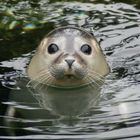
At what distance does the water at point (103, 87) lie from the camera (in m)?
4.92

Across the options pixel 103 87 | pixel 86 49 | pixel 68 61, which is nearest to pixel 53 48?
pixel 86 49

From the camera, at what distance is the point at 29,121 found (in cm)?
513

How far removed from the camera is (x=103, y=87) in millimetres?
5984

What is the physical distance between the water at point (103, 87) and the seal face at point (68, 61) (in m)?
0.19

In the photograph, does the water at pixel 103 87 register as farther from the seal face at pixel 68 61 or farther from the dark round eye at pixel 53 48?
the dark round eye at pixel 53 48

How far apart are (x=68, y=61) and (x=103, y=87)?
0.70 m

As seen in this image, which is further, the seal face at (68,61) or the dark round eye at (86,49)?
the dark round eye at (86,49)

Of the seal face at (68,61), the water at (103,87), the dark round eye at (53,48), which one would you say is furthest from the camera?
the dark round eye at (53,48)

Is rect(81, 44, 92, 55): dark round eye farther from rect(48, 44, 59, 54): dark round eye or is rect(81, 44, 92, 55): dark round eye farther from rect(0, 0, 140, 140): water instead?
rect(0, 0, 140, 140): water

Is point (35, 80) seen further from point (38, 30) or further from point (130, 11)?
point (130, 11)

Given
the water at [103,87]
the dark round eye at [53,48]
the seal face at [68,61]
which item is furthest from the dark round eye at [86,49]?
the water at [103,87]

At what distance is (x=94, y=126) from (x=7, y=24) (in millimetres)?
3093

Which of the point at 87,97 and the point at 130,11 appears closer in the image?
the point at 87,97

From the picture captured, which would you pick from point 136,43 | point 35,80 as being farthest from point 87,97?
point 136,43
